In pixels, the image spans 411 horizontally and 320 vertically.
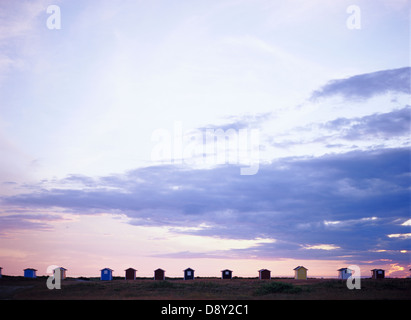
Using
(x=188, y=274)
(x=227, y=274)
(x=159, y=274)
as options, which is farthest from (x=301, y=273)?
(x=159, y=274)

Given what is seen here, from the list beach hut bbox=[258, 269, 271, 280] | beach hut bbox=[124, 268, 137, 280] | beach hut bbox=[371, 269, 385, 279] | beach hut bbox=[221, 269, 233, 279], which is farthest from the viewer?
beach hut bbox=[221, 269, 233, 279]

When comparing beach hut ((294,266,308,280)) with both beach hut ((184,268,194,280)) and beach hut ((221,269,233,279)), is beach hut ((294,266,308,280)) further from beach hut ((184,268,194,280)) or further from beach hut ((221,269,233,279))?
beach hut ((184,268,194,280))

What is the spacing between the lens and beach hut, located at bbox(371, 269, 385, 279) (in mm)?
96250

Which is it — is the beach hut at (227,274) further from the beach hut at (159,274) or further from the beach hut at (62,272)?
the beach hut at (62,272)

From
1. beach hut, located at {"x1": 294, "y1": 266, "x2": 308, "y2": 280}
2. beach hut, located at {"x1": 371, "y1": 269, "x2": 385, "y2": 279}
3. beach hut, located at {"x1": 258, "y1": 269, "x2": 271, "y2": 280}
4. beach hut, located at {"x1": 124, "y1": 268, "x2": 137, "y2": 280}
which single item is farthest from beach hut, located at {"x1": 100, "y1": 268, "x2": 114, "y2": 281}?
beach hut, located at {"x1": 371, "y1": 269, "x2": 385, "y2": 279}

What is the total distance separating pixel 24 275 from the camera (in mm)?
94000

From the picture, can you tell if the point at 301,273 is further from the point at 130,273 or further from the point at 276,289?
the point at 130,273

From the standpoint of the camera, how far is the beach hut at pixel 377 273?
9625 cm
